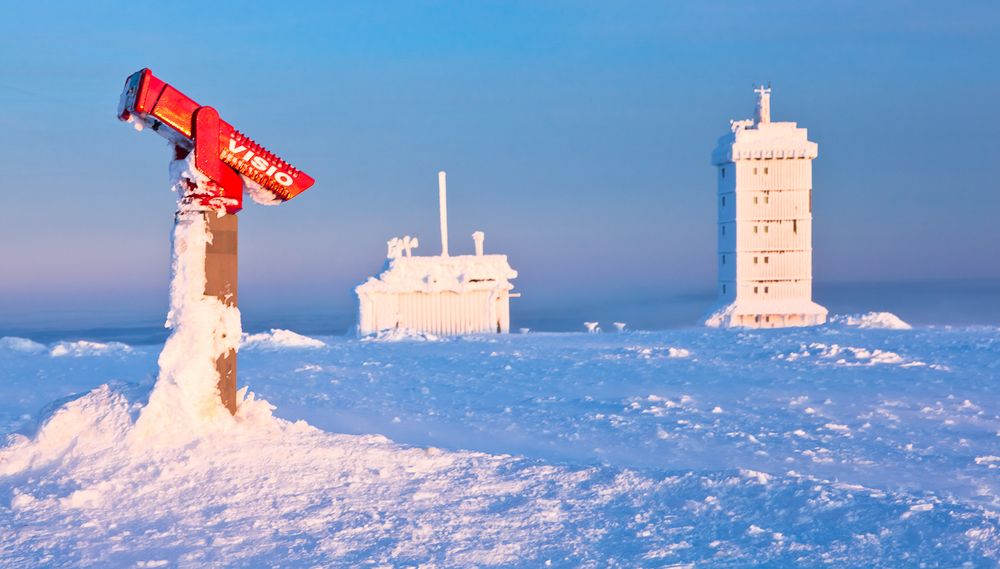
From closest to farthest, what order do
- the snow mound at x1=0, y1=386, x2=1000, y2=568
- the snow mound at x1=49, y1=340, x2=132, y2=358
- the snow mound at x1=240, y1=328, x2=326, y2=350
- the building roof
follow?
1. the snow mound at x1=0, y1=386, x2=1000, y2=568
2. the snow mound at x1=49, y1=340, x2=132, y2=358
3. the snow mound at x1=240, y1=328, x2=326, y2=350
4. the building roof

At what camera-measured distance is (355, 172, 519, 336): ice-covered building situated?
1002 inches

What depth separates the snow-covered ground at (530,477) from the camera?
15.7 feet

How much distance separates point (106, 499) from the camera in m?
5.89

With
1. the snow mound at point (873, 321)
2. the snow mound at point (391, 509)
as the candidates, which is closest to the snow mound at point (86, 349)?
the snow mound at point (391, 509)

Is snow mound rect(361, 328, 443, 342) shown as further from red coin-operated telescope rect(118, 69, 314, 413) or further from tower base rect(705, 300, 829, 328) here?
red coin-operated telescope rect(118, 69, 314, 413)

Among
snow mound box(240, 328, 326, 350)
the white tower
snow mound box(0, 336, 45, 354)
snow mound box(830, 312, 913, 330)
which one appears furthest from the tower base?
snow mound box(0, 336, 45, 354)

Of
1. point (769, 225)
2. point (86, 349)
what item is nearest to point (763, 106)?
point (769, 225)

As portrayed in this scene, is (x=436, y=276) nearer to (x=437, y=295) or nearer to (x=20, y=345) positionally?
(x=437, y=295)

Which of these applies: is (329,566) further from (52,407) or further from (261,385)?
(261,385)

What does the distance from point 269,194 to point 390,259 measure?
18.3m

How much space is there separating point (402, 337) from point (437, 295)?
144 inches

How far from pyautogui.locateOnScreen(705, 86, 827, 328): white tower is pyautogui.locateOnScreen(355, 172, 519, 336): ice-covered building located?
8962 millimetres

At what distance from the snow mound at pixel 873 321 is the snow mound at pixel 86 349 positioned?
51.5 feet

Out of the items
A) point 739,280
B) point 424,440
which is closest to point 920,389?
point 424,440
